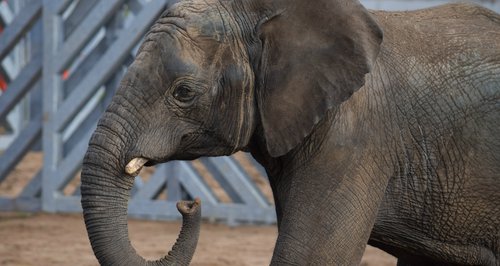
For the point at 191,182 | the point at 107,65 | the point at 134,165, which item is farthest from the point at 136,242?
the point at 134,165

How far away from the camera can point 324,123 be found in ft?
18.8

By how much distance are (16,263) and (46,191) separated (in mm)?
3062

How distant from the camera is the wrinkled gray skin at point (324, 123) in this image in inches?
219

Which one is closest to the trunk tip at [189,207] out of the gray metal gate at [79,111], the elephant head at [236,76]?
the elephant head at [236,76]

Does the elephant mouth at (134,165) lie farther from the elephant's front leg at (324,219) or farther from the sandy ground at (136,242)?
the sandy ground at (136,242)

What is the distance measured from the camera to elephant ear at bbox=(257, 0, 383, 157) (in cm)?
566

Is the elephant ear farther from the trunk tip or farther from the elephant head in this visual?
the trunk tip

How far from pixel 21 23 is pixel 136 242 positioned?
2957mm

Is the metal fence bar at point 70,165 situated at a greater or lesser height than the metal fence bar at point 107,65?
lesser

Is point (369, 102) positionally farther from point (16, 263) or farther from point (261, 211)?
point (261, 211)

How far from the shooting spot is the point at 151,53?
18.4 ft

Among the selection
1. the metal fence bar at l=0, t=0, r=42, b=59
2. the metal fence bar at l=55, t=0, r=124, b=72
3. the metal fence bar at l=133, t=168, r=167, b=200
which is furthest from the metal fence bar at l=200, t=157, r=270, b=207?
the metal fence bar at l=0, t=0, r=42, b=59

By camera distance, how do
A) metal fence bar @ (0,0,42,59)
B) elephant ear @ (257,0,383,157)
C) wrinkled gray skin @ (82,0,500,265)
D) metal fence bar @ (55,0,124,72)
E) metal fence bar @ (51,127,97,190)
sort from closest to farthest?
wrinkled gray skin @ (82,0,500,265)
elephant ear @ (257,0,383,157)
metal fence bar @ (55,0,124,72)
metal fence bar @ (51,127,97,190)
metal fence bar @ (0,0,42,59)

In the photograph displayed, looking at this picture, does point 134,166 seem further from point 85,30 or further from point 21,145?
point 21,145
